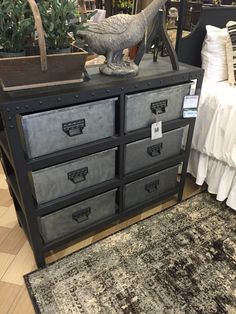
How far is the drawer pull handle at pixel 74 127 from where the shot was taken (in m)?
0.98

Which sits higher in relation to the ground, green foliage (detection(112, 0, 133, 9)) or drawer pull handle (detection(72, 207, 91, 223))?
green foliage (detection(112, 0, 133, 9))

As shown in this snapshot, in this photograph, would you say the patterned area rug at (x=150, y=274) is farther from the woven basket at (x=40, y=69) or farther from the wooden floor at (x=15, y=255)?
the woven basket at (x=40, y=69)

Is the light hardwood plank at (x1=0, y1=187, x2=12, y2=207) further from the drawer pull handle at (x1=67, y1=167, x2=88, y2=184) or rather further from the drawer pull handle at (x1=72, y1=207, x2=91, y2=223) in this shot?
the drawer pull handle at (x1=67, y1=167, x2=88, y2=184)

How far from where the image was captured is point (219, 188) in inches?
63.2

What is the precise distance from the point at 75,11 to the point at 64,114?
36 centimetres

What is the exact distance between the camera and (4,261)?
1296 millimetres

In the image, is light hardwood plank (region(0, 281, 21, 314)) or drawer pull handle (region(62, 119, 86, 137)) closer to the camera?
drawer pull handle (region(62, 119, 86, 137))

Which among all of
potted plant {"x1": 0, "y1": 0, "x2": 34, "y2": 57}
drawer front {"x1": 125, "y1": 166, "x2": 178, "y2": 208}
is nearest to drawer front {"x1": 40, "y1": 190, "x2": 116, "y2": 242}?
drawer front {"x1": 125, "y1": 166, "x2": 178, "y2": 208}

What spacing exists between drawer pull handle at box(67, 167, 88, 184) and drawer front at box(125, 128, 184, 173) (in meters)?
0.23

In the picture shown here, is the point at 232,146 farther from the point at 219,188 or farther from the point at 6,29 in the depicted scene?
the point at 6,29

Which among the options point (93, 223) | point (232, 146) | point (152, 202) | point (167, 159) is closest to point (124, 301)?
point (93, 223)

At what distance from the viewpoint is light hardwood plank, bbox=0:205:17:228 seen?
151cm

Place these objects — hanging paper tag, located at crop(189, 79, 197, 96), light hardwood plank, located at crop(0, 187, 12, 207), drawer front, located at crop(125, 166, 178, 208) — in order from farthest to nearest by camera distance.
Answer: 1. light hardwood plank, located at crop(0, 187, 12, 207)
2. drawer front, located at crop(125, 166, 178, 208)
3. hanging paper tag, located at crop(189, 79, 197, 96)

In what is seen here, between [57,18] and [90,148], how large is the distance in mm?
493
